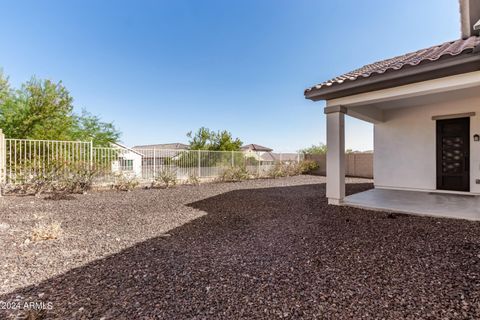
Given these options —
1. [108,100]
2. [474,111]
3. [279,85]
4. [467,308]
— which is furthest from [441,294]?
[108,100]

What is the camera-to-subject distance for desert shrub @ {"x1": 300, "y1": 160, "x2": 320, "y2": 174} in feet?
54.9

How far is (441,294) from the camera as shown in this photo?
6.69 ft

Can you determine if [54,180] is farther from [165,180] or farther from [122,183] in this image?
[165,180]

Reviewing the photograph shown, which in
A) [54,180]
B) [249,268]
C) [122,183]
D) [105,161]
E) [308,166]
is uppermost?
[105,161]

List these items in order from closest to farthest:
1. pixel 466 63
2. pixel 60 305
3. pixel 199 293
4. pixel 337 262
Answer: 1. pixel 60 305
2. pixel 199 293
3. pixel 337 262
4. pixel 466 63

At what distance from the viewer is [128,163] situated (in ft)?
34.4

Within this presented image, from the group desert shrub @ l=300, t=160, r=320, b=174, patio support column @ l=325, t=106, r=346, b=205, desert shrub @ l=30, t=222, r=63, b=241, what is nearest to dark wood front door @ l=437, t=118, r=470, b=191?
patio support column @ l=325, t=106, r=346, b=205

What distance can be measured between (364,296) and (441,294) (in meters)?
0.70

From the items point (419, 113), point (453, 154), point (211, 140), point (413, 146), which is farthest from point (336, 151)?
point (211, 140)

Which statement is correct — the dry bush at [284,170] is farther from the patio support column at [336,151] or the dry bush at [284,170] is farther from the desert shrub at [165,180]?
the patio support column at [336,151]

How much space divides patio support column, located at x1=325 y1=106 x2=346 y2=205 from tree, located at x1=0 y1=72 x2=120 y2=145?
12692mm

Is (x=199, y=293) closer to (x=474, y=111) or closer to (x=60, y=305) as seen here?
(x=60, y=305)

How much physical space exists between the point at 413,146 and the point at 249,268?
8.06 m

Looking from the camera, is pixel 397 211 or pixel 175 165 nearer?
pixel 397 211
